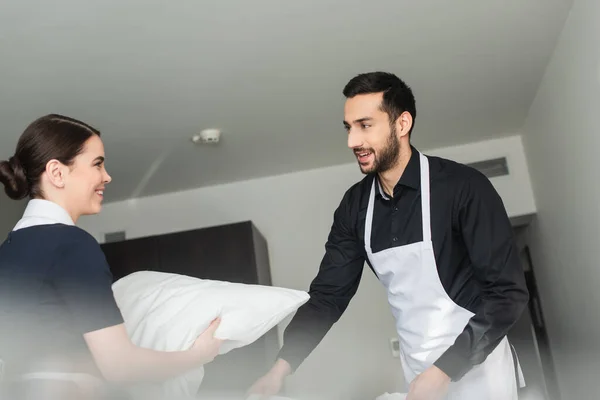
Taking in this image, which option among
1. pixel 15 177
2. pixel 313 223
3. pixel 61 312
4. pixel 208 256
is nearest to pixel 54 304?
pixel 61 312

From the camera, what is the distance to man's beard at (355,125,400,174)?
1572 mm

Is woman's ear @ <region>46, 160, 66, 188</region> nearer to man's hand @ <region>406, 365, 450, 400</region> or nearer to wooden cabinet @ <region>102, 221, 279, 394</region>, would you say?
man's hand @ <region>406, 365, 450, 400</region>

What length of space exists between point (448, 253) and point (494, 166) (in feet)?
8.46

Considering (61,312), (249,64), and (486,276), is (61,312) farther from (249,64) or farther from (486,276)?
(249,64)

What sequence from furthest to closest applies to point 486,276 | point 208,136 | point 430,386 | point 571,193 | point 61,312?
point 208,136 < point 571,193 < point 486,276 < point 430,386 < point 61,312

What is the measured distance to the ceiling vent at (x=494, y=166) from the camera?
3879 millimetres

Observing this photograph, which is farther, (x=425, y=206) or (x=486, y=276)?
(x=425, y=206)

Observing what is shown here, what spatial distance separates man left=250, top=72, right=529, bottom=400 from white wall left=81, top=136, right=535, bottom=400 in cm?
216

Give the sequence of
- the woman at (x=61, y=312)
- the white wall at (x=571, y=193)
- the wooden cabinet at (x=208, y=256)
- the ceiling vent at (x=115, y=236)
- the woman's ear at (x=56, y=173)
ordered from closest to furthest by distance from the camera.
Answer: the woman at (x=61, y=312) → the woman's ear at (x=56, y=173) → the white wall at (x=571, y=193) → the wooden cabinet at (x=208, y=256) → the ceiling vent at (x=115, y=236)

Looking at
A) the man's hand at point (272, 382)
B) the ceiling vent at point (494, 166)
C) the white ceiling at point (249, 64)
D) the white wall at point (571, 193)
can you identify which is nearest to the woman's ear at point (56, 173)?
the man's hand at point (272, 382)

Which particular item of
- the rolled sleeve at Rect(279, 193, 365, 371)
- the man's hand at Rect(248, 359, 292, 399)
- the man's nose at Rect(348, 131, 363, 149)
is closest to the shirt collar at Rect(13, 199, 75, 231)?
the man's hand at Rect(248, 359, 292, 399)

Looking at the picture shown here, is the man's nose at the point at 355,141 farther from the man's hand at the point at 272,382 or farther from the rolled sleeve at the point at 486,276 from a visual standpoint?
the man's hand at the point at 272,382

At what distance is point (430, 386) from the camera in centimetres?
124

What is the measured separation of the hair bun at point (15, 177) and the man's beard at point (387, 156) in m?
0.80
